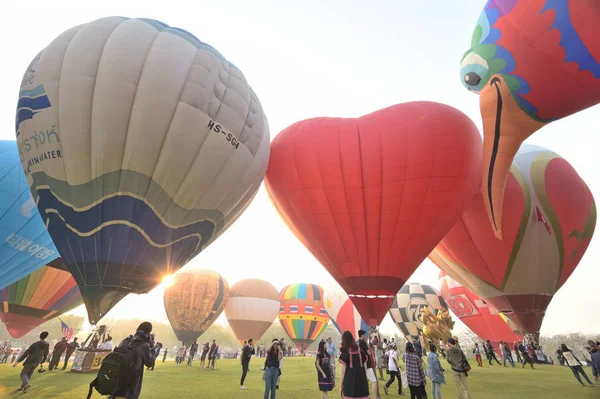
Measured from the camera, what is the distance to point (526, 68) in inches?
212

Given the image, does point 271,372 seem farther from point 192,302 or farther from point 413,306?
point 413,306

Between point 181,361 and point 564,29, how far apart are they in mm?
20742

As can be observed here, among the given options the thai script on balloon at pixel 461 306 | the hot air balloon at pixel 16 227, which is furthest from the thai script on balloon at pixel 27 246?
the thai script on balloon at pixel 461 306

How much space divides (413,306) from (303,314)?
32.0ft

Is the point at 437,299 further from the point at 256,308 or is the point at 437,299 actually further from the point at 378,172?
the point at 378,172

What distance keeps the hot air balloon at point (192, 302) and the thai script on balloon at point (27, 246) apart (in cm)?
1190

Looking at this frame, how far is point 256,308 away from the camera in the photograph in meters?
27.1

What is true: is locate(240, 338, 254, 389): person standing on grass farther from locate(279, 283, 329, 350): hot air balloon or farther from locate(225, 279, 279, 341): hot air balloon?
locate(279, 283, 329, 350): hot air balloon

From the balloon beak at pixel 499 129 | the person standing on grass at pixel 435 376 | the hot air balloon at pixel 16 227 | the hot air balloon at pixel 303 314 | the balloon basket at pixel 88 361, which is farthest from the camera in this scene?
the hot air balloon at pixel 303 314

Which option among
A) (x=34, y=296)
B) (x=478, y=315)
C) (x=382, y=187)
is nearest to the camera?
(x=382, y=187)

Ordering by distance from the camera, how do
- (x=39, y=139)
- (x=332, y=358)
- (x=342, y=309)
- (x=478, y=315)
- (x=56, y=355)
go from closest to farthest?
(x=39, y=139)
(x=332, y=358)
(x=56, y=355)
(x=478, y=315)
(x=342, y=309)

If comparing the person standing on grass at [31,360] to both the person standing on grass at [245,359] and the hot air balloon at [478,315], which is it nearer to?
the person standing on grass at [245,359]

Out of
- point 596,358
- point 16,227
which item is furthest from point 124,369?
point 596,358

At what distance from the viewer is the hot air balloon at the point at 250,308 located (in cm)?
2695
